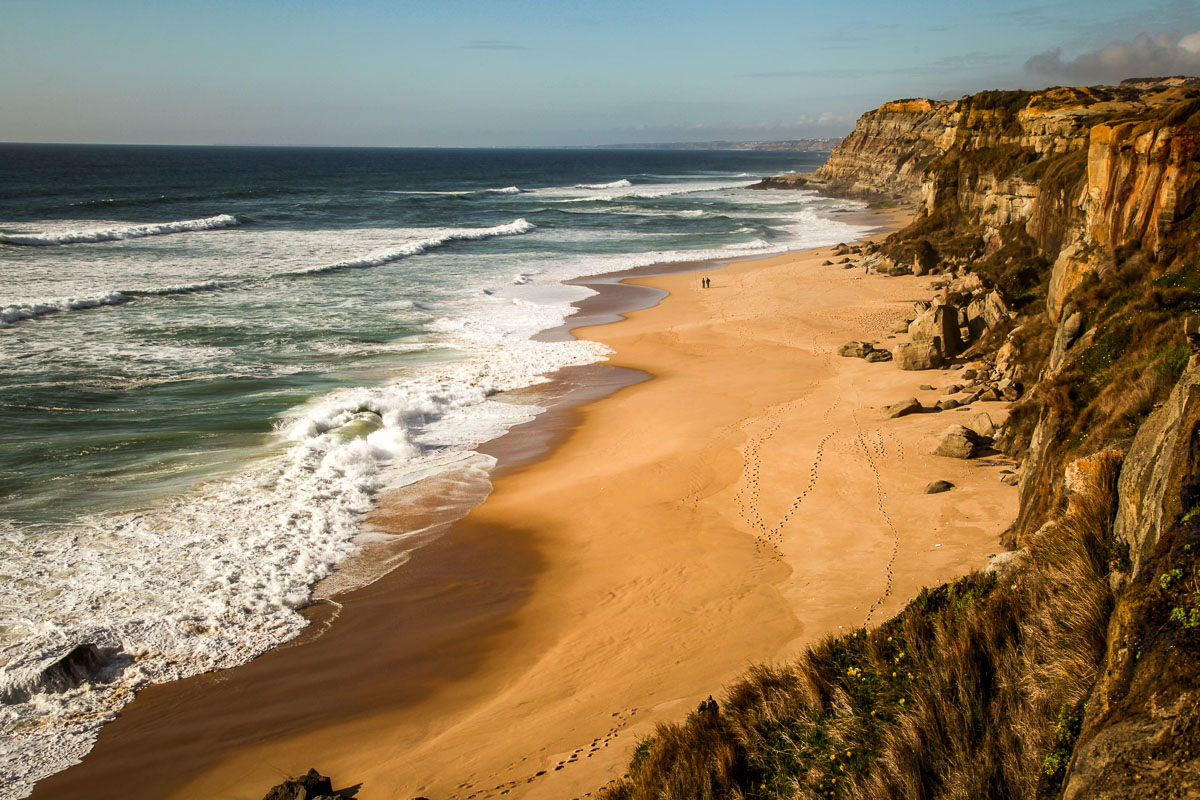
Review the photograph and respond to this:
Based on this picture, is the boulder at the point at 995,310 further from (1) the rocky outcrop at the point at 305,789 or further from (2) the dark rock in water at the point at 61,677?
(2) the dark rock in water at the point at 61,677

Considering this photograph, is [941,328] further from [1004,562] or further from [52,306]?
[52,306]

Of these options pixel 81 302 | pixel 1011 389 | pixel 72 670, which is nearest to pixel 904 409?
pixel 1011 389

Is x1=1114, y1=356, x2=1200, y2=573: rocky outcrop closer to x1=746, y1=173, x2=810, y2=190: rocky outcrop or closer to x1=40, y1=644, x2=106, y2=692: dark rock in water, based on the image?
x1=40, y1=644, x2=106, y2=692: dark rock in water

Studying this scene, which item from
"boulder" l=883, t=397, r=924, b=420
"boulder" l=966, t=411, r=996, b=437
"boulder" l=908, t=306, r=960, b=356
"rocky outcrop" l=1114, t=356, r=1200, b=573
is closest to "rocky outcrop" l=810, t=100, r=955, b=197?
"boulder" l=908, t=306, r=960, b=356

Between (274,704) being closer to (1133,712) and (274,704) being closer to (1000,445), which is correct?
(1133,712)

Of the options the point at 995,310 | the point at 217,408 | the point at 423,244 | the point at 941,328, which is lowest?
the point at 217,408
